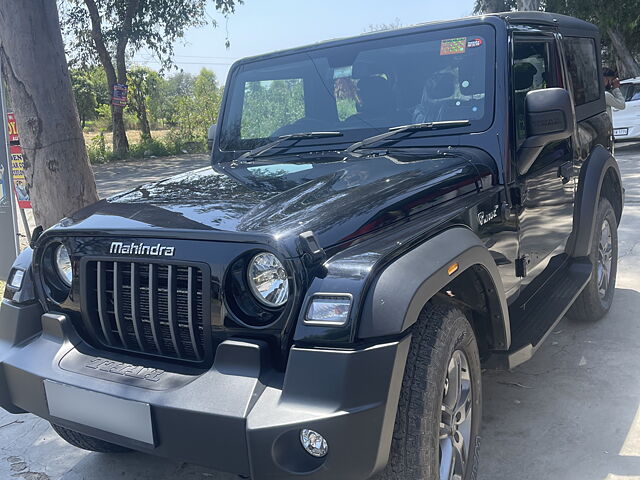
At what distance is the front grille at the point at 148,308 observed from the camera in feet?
6.96

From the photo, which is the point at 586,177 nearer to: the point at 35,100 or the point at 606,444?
the point at 606,444

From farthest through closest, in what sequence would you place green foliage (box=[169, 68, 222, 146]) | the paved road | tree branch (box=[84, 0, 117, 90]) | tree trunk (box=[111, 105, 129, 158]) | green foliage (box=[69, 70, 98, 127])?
1. green foliage (box=[69, 70, 98, 127])
2. green foliage (box=[169, 68, 222, 146])
3. tree trunk (box=[111, 105, 129, 158])
4. tree branch (box=[84, 0, 117, 90])
5. the paved road

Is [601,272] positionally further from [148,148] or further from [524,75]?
[148,148]

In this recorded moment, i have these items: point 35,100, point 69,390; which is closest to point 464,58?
point 69,390

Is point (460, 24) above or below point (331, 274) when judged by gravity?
above

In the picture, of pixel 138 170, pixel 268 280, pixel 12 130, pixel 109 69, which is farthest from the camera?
pixel 109 69

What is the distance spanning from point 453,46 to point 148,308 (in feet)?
6.35

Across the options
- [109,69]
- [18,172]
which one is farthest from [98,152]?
[18,172]

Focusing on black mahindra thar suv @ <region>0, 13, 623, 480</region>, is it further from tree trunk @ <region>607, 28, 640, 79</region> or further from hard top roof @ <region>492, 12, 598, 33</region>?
tree trunk @ <region>607, 28, 640, 79</region>

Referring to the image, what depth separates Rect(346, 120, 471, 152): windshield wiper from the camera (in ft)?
9.88

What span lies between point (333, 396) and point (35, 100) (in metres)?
4.28

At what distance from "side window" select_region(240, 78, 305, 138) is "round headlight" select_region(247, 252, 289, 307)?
5.27 ft

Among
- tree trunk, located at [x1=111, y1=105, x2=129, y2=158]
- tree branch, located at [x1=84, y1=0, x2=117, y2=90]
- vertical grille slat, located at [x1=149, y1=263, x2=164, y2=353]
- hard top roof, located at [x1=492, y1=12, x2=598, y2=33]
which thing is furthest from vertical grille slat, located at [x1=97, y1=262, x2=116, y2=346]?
tree trunk, located at [x1=111, y1=105, x2=129, y2=158]

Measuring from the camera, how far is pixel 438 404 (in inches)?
79.5
